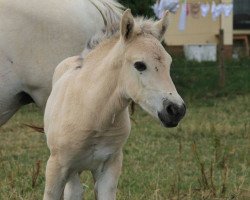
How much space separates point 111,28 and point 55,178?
0.91m

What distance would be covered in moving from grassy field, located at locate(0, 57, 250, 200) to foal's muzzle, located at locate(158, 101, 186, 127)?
4.66 ft

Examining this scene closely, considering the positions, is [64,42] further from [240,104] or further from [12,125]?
[240,104]

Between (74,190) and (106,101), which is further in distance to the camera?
(74,190)

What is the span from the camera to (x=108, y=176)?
3730 mm

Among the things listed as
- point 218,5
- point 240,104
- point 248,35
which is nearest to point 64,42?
point 240,104

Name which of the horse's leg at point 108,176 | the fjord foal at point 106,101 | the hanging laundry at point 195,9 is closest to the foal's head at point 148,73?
the fjord foal at point 106,101

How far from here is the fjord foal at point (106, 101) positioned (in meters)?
3.33

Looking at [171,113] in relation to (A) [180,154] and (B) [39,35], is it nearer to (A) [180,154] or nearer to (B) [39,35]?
(B) [39,35]

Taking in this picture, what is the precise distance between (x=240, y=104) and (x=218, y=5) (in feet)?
19.8

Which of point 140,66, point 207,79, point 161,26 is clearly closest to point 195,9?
point 207,79

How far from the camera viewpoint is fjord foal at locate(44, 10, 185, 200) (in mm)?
3332

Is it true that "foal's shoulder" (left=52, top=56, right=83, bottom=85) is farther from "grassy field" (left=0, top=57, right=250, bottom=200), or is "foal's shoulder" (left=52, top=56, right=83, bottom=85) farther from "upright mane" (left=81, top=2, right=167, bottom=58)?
"grassy field" (left=0, top=57, right=250, bottom=200)

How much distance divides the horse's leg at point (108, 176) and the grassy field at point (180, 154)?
0.86m

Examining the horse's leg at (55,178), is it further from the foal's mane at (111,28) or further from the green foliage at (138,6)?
the green foliage at (138,6)
